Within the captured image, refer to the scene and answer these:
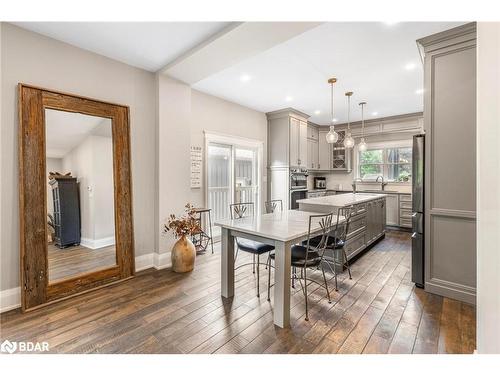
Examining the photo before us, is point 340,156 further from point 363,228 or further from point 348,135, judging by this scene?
point 363,228

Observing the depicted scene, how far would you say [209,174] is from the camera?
4.38 meters

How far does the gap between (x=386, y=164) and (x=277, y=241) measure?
538 cm

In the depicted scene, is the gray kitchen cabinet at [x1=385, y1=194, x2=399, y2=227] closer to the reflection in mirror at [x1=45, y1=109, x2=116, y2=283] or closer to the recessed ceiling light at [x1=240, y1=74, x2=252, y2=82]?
the recessed ceiling light at [x1=240, y1=74, x2=252, y2=82]

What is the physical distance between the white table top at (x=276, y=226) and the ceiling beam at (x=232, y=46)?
5.83 feet

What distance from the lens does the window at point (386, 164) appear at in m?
5.86

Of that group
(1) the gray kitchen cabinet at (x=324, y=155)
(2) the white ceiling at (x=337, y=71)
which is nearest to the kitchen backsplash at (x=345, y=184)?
(1) the gray kitchen cabinet at (x=324, y=155)

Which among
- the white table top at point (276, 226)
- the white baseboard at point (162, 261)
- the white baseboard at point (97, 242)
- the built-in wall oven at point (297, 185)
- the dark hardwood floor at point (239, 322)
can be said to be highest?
the built-in wall oven at point (297, 185)

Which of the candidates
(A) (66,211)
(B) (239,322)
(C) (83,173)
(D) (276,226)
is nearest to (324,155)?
(D) (276,226)

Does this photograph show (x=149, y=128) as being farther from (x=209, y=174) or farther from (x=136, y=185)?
(x=209, y=174)

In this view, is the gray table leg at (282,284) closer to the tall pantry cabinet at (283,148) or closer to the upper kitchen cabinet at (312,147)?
the tall pantry cabinet at (283,148)

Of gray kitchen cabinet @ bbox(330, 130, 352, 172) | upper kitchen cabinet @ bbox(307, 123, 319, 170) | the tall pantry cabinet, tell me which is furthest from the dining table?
gray kitchen cabinet @ bbox(330, 130, 352, 172)

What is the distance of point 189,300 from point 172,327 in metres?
0.43

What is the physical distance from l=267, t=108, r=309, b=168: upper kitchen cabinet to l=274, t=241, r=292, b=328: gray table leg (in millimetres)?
3470

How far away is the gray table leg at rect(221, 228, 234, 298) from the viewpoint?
2.36 m
